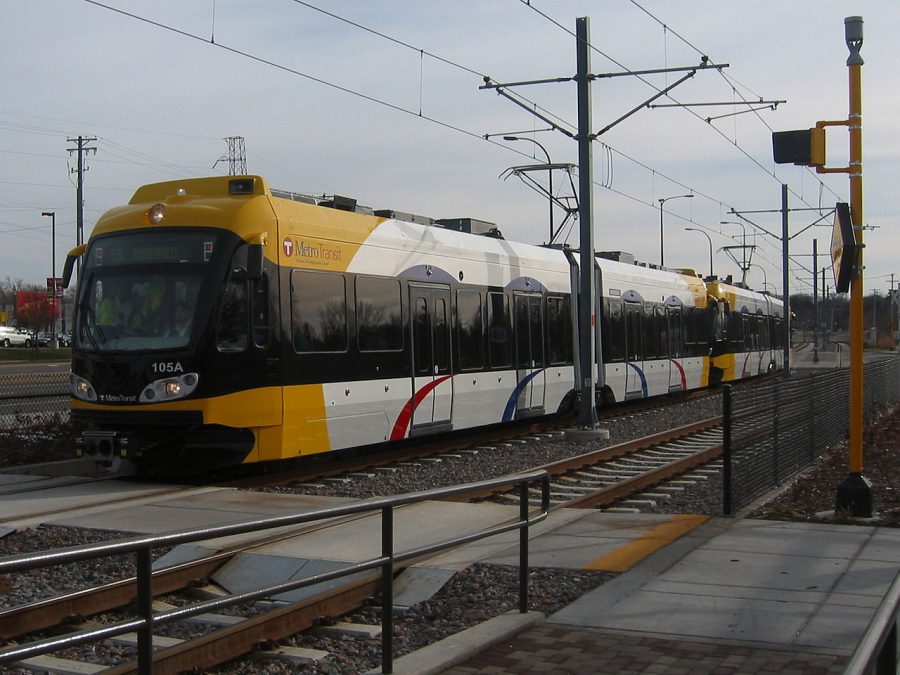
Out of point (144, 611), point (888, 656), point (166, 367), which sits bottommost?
point (144, 611)

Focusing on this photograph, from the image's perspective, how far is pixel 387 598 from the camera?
5.68 m

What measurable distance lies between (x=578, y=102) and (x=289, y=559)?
12.3m

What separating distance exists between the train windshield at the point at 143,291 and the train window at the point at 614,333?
12.4 meters

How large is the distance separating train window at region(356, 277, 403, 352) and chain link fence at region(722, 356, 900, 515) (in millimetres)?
5227

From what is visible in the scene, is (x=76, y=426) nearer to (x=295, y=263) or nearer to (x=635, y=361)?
(x=295, y=263)

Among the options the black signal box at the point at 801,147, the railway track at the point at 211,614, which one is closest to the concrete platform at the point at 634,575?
the railway track at the point at 211,614

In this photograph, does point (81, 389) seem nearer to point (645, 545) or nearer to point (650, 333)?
point (645, 545)

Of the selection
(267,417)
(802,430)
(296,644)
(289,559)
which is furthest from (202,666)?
(802,430)

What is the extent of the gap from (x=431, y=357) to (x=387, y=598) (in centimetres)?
1061

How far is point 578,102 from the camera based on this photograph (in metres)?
18.6

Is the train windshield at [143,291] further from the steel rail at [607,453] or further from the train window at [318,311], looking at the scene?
the steel rail at [607,453]

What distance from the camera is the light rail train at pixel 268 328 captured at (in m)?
12.6

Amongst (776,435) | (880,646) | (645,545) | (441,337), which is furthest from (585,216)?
(880,646)

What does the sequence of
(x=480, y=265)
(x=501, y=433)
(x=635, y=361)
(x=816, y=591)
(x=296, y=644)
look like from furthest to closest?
1. (x=635, y=361)
2. (x=501, y=433)
3. (x=480, y=265)
4. (x=816, y=591)
5. (x=296, y=644)
